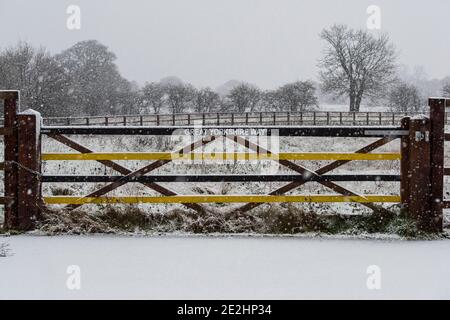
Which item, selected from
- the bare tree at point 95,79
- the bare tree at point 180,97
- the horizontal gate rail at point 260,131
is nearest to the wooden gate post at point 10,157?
the horizontal gate rail at point 260,131

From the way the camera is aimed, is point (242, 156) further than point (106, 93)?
No

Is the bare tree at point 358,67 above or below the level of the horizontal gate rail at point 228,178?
above

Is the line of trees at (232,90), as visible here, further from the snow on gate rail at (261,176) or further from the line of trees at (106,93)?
the snow on gate rail at (261,176)

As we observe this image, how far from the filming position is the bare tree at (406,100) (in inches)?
1996

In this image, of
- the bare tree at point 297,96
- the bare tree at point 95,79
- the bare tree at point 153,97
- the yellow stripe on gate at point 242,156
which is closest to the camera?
the yellow stripe on gate at point 242,156

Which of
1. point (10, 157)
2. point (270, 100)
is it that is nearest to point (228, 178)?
point (10, 157)

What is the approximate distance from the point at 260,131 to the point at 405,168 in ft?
6.45

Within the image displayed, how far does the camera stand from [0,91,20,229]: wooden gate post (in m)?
7.14

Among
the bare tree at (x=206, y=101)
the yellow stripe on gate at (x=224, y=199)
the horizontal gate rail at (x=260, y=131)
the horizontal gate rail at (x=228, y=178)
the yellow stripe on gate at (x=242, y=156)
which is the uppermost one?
the bare tree at (x=206, y=101)

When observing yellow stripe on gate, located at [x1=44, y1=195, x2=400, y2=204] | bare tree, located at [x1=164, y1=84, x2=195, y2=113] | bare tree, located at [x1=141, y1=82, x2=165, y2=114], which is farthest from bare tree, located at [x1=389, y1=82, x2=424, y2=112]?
yellow stripe on gate, located at [x1=44, y1=195, x2=400, y2=204]

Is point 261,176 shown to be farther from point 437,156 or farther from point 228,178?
point 437,156

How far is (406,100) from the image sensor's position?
168ft

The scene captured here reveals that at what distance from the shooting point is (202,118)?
40438 millimetres

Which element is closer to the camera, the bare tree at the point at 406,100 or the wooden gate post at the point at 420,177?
the wooden gate post at the point at 420,177
